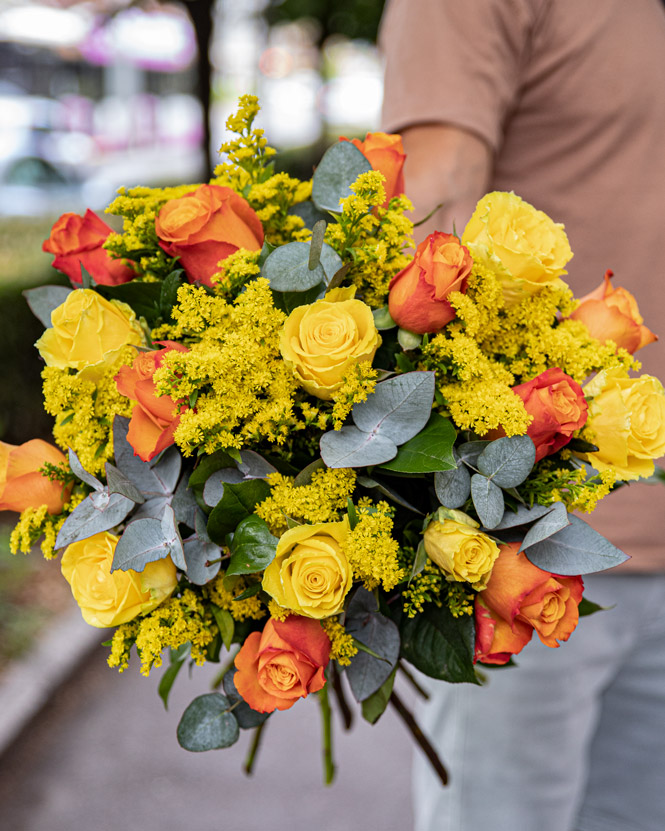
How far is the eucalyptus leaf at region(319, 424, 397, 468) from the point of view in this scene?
0.67 meters

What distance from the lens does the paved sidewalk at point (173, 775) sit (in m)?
2.26

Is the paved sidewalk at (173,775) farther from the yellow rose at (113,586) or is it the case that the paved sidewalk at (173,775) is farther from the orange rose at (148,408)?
the orange rose at (148,408)

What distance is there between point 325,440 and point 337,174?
0.32 m

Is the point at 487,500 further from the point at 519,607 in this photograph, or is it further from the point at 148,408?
the point at 148,408

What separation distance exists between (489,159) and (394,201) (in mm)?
496

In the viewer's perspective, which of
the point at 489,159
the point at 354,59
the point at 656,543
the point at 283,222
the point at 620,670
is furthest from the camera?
the point at 354,59

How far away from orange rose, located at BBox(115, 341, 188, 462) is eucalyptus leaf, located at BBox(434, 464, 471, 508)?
27cm

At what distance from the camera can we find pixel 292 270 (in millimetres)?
716

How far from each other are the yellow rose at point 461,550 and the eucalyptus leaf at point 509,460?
2.1 inches

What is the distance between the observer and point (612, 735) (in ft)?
5.03

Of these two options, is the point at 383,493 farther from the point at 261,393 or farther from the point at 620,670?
the point at 620,670

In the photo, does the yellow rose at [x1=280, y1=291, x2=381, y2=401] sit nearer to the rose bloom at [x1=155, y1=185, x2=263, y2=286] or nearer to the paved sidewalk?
the rose bloom at [x1=155, y1=185, x2=263, y2=286]

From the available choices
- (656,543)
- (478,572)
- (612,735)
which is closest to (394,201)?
(478,572)

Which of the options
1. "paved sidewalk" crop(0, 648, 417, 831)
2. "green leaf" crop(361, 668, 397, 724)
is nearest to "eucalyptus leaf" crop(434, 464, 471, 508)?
"green leaf" crop(361, 668, 397, 724)
